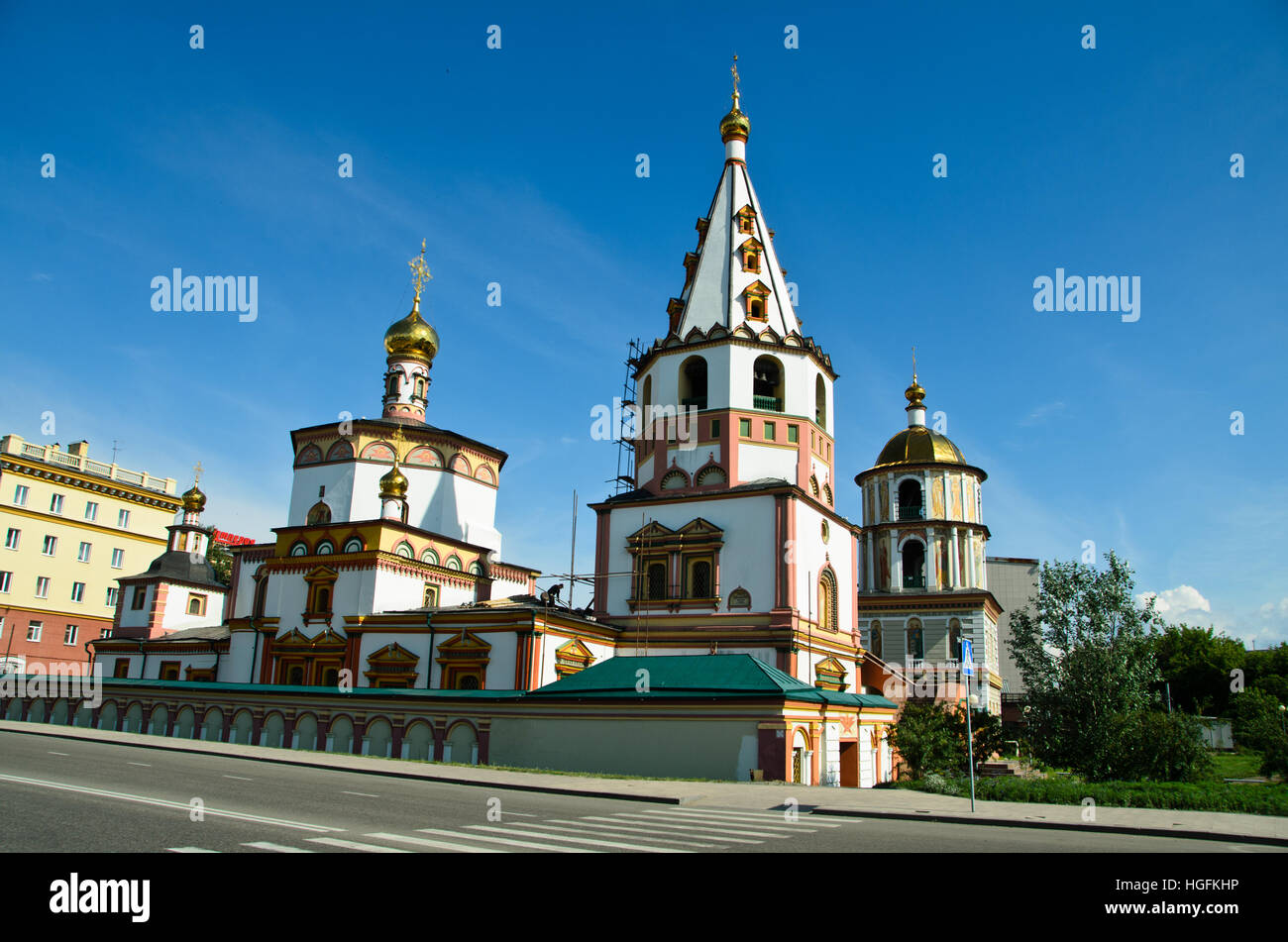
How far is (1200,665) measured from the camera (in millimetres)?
59781

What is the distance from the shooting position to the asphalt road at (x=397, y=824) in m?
8.62

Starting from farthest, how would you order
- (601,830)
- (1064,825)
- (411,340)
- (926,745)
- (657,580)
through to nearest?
(411,340)
(657,580)
(926,745)
(1064,825)
(601,830)

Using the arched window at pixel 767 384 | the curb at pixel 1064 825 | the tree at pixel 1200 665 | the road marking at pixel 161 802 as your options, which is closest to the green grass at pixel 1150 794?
the curb at pixel 1064 825

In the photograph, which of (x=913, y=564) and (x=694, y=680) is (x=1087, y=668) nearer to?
(x=694, y=680)

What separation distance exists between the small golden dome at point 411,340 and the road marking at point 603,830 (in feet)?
99.8

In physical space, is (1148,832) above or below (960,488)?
below

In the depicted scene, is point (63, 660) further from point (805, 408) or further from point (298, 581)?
point (805, 408)

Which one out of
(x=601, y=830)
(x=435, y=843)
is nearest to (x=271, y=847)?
(x=435, y=843)

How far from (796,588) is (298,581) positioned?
1776 cm

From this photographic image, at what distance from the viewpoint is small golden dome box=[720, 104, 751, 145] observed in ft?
113

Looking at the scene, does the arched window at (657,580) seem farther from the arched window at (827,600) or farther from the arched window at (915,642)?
the arched window at (915,642)

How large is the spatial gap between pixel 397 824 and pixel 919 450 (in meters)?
37.1

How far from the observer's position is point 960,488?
140ft
